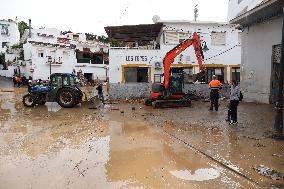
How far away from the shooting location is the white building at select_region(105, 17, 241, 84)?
2416 centimetres

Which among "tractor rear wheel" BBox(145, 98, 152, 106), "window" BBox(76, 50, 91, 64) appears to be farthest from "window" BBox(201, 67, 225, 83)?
"window" BBox(76, 50, 91, 64)

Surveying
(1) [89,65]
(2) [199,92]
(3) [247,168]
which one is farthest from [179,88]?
(1) [89,65]

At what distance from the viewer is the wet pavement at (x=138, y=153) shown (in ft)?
19.6

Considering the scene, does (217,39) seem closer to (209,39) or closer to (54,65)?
(209,39)

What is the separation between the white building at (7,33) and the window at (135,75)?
49.1 m

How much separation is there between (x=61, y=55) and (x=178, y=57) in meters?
29.2

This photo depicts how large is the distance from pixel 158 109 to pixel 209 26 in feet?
37.0

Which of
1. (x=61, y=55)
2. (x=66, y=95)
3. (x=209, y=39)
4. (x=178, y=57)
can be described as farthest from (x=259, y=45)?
(x=61, y=55)

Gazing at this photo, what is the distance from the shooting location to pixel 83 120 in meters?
13.9

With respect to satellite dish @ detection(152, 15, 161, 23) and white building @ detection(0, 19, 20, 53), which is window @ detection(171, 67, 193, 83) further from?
A: white building @ detection(0, 19, 20, 53)

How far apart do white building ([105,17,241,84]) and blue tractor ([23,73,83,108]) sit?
18.6 feet

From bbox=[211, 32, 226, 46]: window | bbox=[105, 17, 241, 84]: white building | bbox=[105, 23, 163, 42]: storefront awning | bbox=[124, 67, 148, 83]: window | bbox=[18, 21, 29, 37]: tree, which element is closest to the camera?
bbox=[105, 23, 163, 42]: storefront awning

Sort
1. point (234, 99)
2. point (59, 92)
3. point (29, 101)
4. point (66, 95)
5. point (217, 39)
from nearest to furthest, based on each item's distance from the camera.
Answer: point (234, 99) → point (59, 92) → point (66, 95) → point (29, 101) → point (217, 39)

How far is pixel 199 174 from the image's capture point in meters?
6.30
